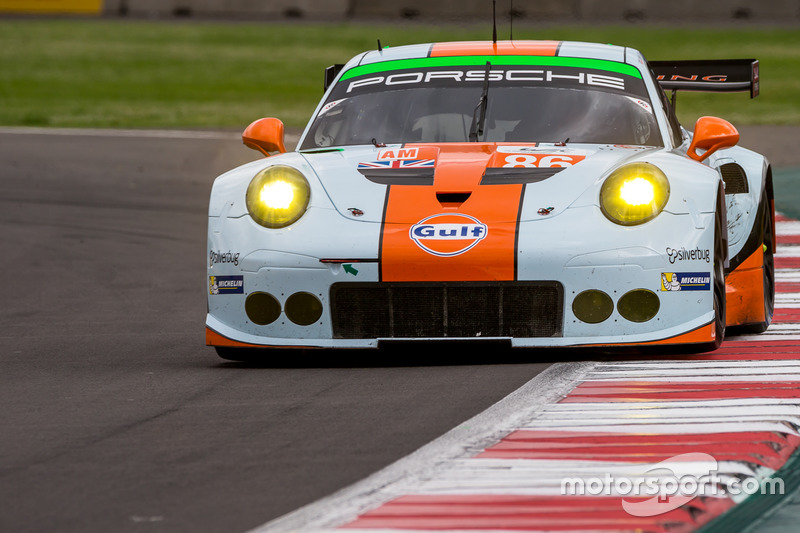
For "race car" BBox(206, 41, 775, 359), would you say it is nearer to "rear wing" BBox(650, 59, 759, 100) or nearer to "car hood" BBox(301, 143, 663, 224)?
"car hood" BBox(301, 143, 663, 224)

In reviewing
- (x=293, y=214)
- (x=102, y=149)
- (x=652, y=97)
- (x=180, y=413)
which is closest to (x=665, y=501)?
(x=180, y=413)

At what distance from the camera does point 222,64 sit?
31.1 meters

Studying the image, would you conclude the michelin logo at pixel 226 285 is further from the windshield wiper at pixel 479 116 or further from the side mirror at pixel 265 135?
the windshield wiper at pixel 479 116

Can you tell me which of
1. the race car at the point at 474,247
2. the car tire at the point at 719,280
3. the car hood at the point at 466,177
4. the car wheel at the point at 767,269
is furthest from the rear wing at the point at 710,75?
the car tire at the point at 719,280

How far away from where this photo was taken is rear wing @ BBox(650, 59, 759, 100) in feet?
27.2

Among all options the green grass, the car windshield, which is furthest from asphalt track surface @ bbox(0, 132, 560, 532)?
the green grass

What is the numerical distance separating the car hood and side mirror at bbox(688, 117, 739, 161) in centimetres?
28

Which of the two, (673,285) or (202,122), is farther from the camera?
(202,122)

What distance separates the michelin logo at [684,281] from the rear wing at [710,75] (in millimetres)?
2616

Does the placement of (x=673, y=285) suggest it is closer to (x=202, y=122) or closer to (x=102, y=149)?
(x=102, y=149)

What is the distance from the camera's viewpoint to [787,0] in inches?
1641

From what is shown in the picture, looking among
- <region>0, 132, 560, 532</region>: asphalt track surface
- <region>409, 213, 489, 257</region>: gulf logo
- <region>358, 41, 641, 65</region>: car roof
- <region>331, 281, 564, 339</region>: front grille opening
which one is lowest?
<region>0, 132, 560, 532</region>: asphalt track surface

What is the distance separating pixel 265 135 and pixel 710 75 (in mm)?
2714

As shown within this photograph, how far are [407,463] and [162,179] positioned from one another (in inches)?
449
